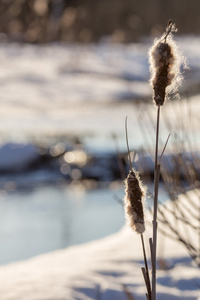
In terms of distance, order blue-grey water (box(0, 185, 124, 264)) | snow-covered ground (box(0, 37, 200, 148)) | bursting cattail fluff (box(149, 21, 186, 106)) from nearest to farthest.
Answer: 1. bursting cattail fluff (box(149, 21, 186, 106))
2. blue-grey water (box(0, 185, 124, 264))
3. snow-covered ground (box(0, 37, 200, 148))

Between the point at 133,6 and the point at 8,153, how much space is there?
12096mm

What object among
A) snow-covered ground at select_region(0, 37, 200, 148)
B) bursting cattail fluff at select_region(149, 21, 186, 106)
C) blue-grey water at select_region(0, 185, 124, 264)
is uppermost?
snow-covered ground at select_region(0, 37, 200, 148)

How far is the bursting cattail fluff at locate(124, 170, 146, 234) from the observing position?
1.20 meters

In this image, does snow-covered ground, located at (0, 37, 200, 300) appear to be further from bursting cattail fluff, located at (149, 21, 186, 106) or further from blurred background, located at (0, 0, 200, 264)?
bursting cattail fluff, located at (149, 21, 186, 106)

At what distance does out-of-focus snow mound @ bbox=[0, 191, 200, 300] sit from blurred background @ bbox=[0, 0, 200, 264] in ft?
1.14

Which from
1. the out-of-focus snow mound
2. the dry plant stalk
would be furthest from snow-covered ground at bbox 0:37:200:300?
the dry plant stalk

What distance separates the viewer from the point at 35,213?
16.6ft

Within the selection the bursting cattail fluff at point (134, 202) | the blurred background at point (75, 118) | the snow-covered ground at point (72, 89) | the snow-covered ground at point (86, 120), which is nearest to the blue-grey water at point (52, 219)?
the blurred background at point (75, 118)

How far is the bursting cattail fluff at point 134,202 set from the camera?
1199 mm

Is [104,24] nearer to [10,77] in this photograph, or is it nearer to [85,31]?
[85,31]

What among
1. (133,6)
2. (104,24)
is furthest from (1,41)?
(133,6)

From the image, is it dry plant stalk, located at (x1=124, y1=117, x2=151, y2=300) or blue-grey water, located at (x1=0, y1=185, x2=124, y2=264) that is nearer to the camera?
dry plant stalk, located at (x1=124, y1=117, x2=151, y2=300)

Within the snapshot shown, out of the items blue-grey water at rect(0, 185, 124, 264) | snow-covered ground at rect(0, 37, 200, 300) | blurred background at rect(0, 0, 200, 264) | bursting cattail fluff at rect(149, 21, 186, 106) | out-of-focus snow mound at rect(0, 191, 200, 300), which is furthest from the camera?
blurred background at rect(0, 0, 200, 264)

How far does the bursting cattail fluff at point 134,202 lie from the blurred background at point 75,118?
0.27 meters
